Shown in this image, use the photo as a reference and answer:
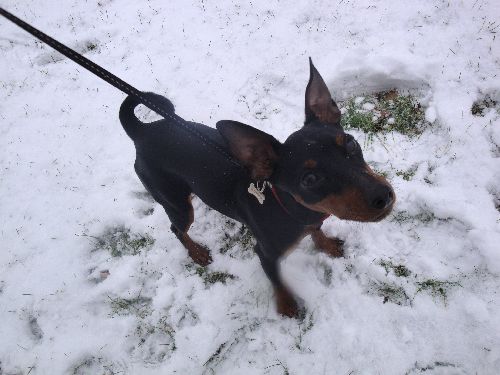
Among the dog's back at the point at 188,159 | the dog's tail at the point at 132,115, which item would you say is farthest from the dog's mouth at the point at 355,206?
the dog's tail at the point at 132,115

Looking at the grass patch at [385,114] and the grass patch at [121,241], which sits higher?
the grass patch at [385,114]

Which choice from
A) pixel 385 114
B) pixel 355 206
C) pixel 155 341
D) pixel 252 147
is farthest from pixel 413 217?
pixel 155 341

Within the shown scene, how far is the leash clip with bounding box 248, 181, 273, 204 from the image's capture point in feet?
8.39

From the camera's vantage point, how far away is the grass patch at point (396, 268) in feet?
10.4

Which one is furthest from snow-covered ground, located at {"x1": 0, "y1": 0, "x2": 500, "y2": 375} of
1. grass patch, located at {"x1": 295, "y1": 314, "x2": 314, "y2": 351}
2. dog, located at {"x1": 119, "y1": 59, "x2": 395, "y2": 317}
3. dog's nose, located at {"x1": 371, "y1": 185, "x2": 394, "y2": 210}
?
dog's nose, located at {"x1": 371, "y1": 185, "x2": 394, "y2": 210}

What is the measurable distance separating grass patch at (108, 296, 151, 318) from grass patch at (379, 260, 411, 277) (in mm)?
2235

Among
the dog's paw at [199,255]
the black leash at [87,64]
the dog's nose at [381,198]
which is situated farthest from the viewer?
the dog's paw at [199,255]

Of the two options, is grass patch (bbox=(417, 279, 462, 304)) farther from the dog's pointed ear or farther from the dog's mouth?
the dog's pointed ear

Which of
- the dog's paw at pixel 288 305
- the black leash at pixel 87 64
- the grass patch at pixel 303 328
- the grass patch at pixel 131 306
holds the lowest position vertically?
the grass patch at pixel 131 306

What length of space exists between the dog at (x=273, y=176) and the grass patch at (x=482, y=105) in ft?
6.82

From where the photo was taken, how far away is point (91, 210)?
173 inches

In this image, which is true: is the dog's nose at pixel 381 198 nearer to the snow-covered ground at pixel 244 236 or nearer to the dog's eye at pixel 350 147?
the dog's eye at pixel 350 147

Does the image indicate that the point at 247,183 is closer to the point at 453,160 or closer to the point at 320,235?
the point at 320,235

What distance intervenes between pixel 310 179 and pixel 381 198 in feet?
1.40
